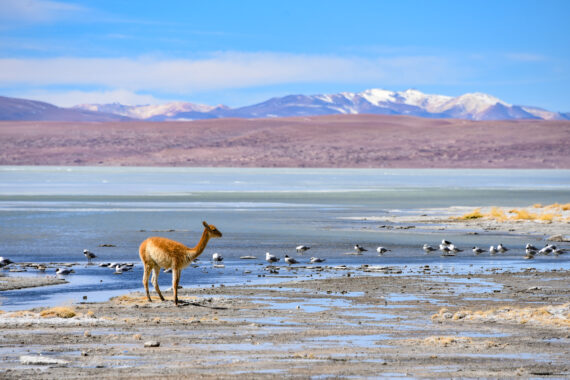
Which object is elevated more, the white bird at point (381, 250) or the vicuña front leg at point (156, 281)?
the vicuña front leg at point (156, 281)

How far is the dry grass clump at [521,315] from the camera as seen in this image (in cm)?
1198

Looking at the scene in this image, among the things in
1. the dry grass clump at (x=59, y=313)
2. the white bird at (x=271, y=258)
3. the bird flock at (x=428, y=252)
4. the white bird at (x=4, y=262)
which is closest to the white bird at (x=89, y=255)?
the bird flock at (x=428, y=252)

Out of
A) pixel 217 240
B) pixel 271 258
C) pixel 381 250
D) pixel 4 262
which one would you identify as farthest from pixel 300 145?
pixel 4 262

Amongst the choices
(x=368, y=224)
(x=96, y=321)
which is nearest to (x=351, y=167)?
(x=368, y=224)

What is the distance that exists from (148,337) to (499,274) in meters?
9.10

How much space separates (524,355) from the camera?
9.92m

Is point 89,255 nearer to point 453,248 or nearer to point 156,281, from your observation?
point 156,281

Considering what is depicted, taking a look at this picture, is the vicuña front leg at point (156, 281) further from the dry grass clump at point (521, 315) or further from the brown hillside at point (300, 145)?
the brown hillside at point (300, 145)

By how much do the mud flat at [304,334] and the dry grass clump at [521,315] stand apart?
13 millimetres

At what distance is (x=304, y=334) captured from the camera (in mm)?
11148

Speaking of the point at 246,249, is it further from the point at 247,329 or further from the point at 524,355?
the point at 524,355

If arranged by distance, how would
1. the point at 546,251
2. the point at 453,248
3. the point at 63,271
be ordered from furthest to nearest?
1. the point at 453,248
2. the point at 546,251
3. the point at 63,271

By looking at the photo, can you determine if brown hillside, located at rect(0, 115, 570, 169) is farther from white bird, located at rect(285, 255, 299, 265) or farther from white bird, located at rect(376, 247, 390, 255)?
→ white bird, located at rect(285, 255, 299, 265)

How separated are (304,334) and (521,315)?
9.82 ft
